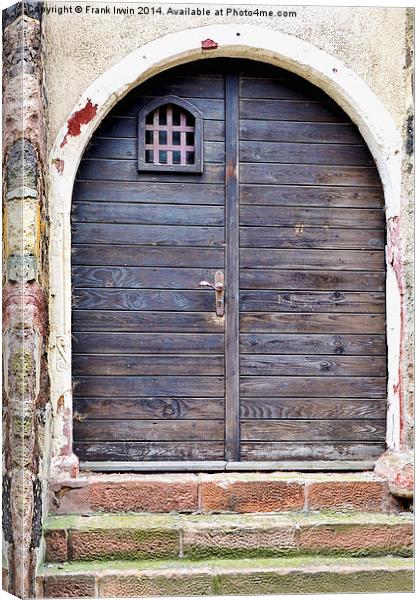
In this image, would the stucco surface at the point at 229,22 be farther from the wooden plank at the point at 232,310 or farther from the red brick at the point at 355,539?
the red brick at the point at 355,539

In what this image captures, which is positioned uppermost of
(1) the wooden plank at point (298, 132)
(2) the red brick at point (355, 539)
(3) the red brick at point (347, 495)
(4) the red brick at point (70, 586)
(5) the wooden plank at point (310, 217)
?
(1) the wooden plank at point (298, 132)

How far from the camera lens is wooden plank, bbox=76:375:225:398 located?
13.1ft

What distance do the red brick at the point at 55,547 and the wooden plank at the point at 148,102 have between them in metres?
2.07

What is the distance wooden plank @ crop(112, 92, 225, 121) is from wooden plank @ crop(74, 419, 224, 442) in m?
1.56

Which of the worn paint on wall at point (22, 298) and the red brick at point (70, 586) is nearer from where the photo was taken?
the worn paint on wall at point (22, 298)

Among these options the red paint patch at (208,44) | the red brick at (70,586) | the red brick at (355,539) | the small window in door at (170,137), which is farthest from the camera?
the small window in door at (170,137)

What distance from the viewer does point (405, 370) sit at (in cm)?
402

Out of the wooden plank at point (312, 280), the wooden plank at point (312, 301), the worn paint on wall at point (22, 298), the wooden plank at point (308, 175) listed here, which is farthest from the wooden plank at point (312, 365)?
the worn paint on wall at point (22, 298)

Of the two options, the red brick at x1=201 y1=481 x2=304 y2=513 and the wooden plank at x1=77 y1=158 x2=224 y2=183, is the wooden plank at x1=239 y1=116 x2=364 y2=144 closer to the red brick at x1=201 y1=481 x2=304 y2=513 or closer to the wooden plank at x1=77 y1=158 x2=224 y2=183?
the wooden plank at x1=77 y1=158 x2=224 y2=183

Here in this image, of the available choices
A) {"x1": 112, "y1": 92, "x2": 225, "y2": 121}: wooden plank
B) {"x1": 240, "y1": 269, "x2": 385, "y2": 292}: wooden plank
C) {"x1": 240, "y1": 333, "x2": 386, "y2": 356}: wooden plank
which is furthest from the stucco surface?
{"x1": 240, "y1": 333, "x2": 386, "y2": 356}: wooden plank

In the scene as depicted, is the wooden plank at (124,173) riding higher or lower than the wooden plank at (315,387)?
higher

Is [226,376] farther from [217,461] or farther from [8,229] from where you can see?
[8,229]

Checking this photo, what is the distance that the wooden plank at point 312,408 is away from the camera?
13.4 ft

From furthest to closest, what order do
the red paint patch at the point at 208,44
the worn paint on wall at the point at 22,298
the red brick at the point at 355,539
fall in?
1. the red paint patch at the point at 208,44
2. the red brick at the point at 355,539
3. the worn paint on wall at the point at 22,298
